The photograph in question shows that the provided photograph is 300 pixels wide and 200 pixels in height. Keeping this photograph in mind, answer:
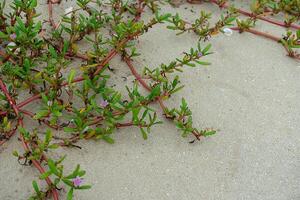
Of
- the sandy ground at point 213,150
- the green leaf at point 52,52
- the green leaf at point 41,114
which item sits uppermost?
the green leaf at point 52,52

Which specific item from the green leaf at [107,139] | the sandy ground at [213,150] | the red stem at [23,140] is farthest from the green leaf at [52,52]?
the green leaf at [107,139]

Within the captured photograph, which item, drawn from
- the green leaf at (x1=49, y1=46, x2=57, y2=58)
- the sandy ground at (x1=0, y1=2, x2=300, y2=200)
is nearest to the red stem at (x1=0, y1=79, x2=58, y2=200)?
the sandy ground at (x1=0, y1=2, x2=300, y2=200)

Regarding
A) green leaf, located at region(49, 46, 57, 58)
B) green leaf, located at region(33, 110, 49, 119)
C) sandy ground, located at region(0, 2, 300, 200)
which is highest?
green leaf, located at region(49, 46, 57, 58)

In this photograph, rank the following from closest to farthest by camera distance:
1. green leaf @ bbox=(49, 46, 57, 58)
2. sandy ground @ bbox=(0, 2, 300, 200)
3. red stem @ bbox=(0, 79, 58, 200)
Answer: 1. red stem @ bbox=(0, 79, 58, 200)
2. sandy ground @ bbox=(0, 2, 300, 200)
3. green leaf @ bbox=(49, 46, 57, 58)

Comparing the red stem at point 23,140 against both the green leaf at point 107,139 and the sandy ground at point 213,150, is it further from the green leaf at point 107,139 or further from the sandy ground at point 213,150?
the green leaf at point 107,139

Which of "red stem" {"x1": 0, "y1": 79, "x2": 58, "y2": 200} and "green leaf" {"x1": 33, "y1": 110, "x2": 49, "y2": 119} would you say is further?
"green leaf" {"x1": 33, "y1": 110, "x2": 49, "y2": 119}

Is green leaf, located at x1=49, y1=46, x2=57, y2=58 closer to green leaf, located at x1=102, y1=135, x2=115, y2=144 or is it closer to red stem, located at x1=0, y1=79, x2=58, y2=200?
red stem, located at x1=0, y1=79, x2=58, y2=200

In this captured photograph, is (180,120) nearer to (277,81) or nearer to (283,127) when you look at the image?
(283,127)

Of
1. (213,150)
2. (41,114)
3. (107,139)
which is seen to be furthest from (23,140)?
(213,150)
